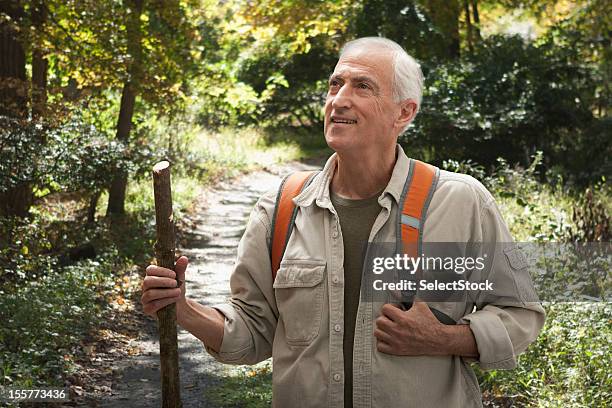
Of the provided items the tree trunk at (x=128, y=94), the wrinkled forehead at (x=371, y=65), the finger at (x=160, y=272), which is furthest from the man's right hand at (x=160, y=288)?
the tree trunk at (x=128, y=94)

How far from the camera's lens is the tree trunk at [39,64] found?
9915 mm

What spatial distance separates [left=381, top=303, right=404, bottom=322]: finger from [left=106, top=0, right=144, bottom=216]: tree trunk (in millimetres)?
9194

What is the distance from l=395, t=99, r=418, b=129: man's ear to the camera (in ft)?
9.75

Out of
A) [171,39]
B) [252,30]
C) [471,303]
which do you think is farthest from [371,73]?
[252,30]

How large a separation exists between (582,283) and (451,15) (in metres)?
14.7

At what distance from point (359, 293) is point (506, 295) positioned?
48 cm

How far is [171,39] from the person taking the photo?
41.3 ft

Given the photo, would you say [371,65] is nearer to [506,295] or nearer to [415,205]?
[415,205]

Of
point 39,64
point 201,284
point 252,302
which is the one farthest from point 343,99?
point 39,64

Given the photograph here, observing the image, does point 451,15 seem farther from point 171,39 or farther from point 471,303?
point 471,303

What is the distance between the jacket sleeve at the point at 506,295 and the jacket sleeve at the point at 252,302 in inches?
27.0

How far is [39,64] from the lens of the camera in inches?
469

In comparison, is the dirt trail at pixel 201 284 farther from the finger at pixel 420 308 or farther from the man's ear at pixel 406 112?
the finger at pixel 420 308

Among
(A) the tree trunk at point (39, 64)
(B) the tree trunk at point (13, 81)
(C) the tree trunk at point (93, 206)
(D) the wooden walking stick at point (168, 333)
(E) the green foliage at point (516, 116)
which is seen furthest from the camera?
(E) the green foliage at point (516, 116)
